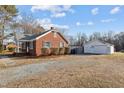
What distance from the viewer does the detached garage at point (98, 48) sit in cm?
3173

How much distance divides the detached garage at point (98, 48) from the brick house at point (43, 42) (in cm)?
500

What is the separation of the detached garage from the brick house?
16.4 ft

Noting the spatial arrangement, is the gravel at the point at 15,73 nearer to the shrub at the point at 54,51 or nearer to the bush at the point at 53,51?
the bush at the point at 53,51

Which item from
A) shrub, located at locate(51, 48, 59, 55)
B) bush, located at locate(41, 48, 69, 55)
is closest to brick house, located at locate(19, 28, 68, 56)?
bush, located at locate(41, 48, 69, 55)

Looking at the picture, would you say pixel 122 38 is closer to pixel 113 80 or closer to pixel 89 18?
pixel 89 18

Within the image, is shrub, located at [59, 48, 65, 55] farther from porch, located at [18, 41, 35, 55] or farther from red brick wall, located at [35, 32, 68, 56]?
porch, located at [18, 41, 35, 55]

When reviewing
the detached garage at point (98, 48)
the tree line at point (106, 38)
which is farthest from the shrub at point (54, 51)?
the tree line at point (106, 38)

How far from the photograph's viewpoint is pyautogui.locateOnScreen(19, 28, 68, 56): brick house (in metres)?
27.1

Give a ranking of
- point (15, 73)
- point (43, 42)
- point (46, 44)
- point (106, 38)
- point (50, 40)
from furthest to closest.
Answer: point (106, 38) < point (50, 40) < point (46, 44) < point (43, 42) < point (15, 73)

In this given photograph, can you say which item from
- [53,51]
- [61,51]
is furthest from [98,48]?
[53,51]

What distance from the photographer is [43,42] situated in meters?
27.7

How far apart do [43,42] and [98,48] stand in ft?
29.6

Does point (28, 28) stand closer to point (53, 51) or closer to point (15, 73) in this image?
point (53, 51)
